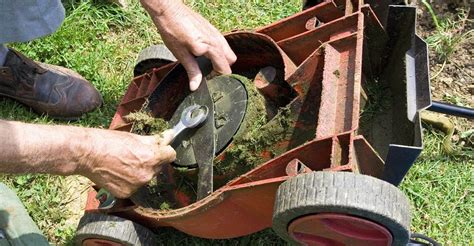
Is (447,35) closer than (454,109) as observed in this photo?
No

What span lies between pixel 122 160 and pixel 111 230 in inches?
14.5

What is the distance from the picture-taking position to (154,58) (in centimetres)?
231

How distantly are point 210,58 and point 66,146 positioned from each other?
0.60 m

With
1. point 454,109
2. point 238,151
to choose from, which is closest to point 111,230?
point 238,151

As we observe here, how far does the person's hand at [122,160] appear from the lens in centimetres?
169

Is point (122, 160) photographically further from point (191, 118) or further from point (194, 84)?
point (194, 84)

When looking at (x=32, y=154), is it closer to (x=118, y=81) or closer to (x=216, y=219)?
(x=216, y=219)

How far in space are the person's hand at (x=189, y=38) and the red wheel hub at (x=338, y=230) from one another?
0.62 metres

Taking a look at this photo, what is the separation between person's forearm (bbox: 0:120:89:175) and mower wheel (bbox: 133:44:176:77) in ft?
2.30

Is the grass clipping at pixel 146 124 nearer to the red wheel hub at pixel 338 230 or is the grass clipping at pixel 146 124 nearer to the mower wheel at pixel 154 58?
the mower wheel at pixel 154 58

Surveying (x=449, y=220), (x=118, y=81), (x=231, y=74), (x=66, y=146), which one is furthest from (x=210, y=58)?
(x=449, y=220)

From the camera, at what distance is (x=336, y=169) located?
5.03ft

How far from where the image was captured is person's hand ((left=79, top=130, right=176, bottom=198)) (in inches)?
66.5

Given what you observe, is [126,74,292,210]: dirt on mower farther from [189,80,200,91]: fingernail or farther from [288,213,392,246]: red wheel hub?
[288,213,392,246]: red wheel hub
